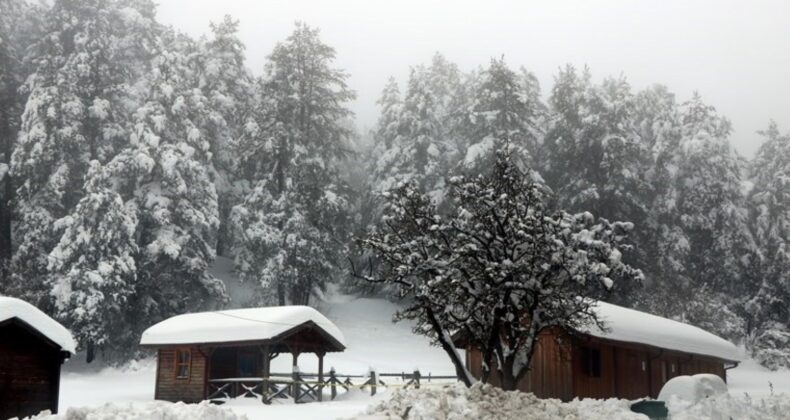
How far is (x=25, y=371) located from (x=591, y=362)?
18.7 metres

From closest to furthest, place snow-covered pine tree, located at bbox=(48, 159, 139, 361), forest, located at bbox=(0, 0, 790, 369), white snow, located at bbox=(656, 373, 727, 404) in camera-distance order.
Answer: white snow, located at bbox=(656, 373, 727, 404)
snow-covered pine tree, located at bbox=(48, 159, 139, 361)
forest, located at bbox=(0, 0, 790, 369)

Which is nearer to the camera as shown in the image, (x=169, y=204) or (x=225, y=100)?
(x=169, y=204)

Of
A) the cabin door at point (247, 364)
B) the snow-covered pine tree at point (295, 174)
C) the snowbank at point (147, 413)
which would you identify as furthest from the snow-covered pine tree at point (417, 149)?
the snowbank at point (147, 413)

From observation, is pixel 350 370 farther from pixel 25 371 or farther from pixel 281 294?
pixel 25 371

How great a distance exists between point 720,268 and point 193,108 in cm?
3494

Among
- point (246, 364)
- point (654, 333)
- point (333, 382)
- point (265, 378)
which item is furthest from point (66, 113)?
point (654, 333)

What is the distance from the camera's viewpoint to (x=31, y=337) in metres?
22.0

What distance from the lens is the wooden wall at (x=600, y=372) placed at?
1057 inches

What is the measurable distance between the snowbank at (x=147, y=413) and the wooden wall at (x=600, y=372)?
13849 mm

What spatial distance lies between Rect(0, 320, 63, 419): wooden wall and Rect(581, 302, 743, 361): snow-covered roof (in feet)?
53.5

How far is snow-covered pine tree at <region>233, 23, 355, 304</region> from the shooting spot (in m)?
45.7

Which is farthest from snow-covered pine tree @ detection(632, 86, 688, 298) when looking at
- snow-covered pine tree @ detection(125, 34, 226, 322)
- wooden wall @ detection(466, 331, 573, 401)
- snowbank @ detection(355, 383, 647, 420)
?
snowbank @ detection(355, 383, 647, 420)

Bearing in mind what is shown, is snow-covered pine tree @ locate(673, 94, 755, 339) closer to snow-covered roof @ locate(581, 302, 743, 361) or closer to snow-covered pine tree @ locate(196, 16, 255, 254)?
snow-covered roof @ locate(581, 302, 743, 361)

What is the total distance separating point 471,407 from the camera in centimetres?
1521
